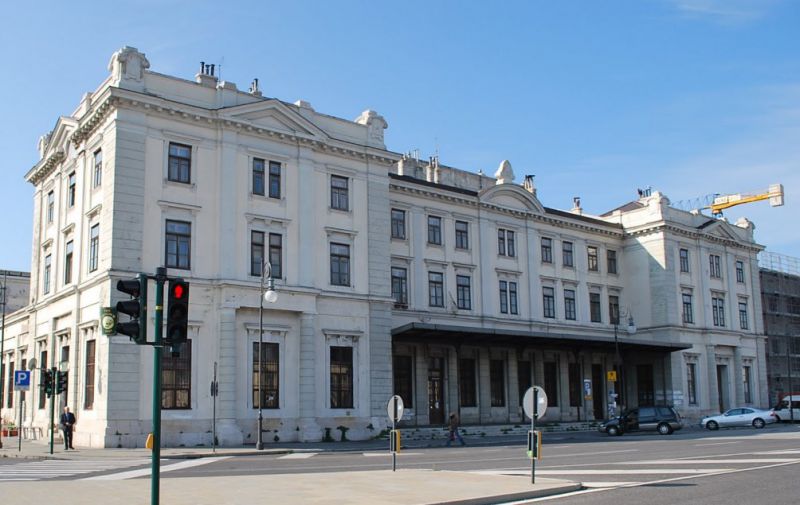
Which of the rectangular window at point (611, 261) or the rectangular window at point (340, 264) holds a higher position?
the rectangular window at point (611, 261)

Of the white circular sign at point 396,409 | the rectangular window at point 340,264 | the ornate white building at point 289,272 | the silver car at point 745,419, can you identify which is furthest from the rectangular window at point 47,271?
the silver car at point 745,419

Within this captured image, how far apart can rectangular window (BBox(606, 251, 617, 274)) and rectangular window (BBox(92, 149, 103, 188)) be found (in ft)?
120

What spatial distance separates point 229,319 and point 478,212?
66.7 feet

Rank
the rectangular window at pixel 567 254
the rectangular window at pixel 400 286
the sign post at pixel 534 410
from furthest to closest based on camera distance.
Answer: the rectangular window at pixel 567 254
the rectangular window at pixel 400 286
the sign post at pixel 534 410

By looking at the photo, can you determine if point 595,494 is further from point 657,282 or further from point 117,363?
point 657,282

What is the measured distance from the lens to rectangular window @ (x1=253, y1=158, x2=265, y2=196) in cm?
3822

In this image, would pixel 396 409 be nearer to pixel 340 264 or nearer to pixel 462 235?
pixel 340 264

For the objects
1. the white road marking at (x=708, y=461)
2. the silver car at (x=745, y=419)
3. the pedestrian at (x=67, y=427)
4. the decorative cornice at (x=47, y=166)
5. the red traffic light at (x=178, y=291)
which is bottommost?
the silver car at (x=745, y=419)

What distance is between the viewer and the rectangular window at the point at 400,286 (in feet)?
153

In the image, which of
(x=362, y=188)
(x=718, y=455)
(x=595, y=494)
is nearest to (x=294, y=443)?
(x=362, y=188)

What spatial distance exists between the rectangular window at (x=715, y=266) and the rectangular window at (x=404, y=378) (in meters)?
28.7

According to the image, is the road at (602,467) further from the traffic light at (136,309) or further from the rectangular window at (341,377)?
the traffic light at (136,309)

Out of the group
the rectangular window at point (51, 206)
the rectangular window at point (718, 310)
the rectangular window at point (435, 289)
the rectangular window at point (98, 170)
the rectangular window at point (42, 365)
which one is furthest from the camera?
the rectangular window at point (718, 310)

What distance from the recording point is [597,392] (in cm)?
5672
